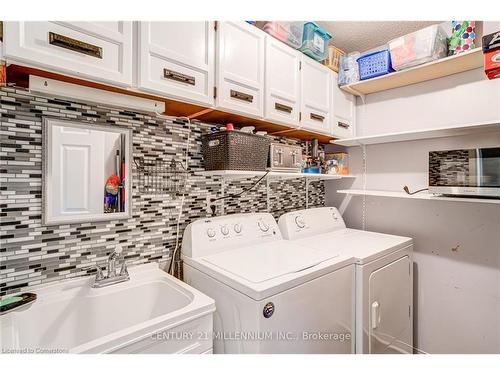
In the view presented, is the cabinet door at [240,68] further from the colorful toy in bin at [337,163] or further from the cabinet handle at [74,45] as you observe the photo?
the colorful toy in bin at [337,163]

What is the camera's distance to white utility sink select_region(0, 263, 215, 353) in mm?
904

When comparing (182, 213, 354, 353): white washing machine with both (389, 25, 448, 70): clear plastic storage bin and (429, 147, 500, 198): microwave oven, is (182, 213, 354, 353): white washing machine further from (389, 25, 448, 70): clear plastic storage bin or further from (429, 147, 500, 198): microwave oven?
(389, 25, 448, 70): clear plastic storage bin

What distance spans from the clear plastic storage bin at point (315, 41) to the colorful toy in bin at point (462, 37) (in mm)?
793

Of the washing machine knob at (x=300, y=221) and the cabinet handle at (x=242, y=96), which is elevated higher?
the cabinet handle at (x=242, y=96)

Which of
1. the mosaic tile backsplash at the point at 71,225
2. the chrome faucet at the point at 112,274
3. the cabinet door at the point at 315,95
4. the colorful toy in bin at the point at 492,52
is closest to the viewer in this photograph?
the mosaic tile backsplash at the point at 71,225

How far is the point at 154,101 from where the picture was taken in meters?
1.29

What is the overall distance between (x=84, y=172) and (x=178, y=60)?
2.35 ft

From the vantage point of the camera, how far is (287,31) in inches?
68.3

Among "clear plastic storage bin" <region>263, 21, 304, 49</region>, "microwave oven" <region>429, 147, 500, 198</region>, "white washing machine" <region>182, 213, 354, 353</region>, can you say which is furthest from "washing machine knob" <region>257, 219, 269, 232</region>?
"clear plastic storage bin" <region>263, 21, 304, 49</region>

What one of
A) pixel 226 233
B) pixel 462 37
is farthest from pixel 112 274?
pixel 462 37

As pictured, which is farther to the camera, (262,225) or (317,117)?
(317,117)

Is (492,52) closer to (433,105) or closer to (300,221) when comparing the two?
(433,105)

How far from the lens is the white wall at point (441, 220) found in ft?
5.76

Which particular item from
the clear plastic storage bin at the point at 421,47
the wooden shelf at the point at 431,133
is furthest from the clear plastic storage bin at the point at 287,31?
the wooden shelf at the point at 431,133
